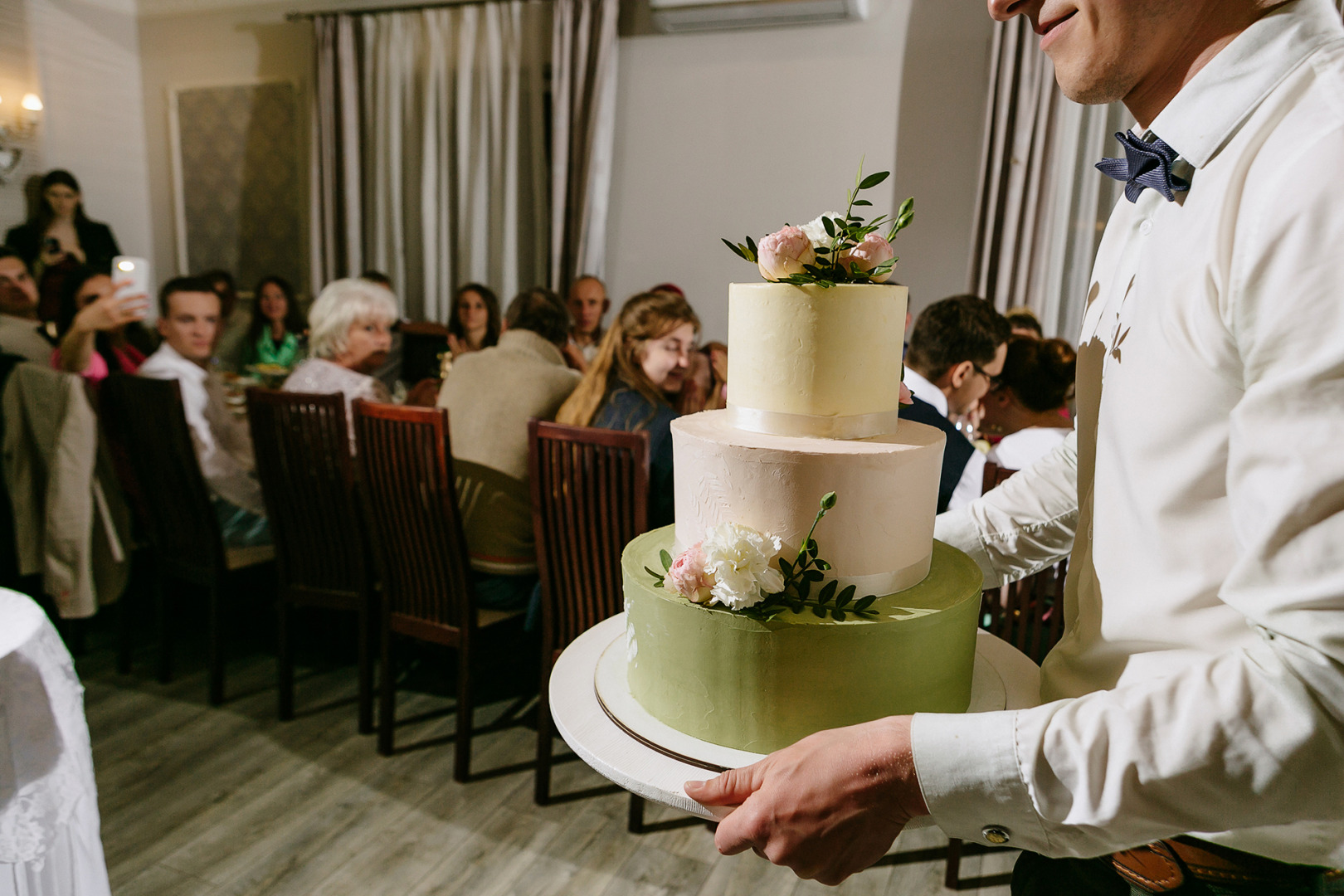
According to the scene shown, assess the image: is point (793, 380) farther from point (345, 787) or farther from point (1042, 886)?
point (345, 787)

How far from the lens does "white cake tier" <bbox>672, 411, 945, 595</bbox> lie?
90 centimetres

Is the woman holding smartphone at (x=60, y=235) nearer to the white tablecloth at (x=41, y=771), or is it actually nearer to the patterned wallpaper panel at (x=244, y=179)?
the patterned wallpaper panel at (x=244, y=179)

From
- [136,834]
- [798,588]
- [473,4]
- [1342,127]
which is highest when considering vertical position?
[473,4]

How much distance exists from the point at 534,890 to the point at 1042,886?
1.31m

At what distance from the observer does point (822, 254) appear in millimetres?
963

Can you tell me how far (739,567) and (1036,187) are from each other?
415 centimetres

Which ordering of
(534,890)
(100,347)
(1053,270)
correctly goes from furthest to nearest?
(1053,270) < (100,347) < (534,890)

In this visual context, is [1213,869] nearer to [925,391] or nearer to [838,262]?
[838,262]

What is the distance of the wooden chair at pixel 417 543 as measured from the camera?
7.18 ft

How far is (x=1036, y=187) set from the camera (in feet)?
14.1

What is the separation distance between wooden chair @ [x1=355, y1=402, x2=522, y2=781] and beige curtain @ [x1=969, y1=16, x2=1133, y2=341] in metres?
3.26

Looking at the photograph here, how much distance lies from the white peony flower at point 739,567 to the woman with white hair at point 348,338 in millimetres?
2428

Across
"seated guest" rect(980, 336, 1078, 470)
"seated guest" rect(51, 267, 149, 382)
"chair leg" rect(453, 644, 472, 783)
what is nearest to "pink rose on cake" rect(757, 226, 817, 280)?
"chair leg" rect(453, 644, 472, 783)

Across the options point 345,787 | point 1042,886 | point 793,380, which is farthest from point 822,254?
point 345,787
